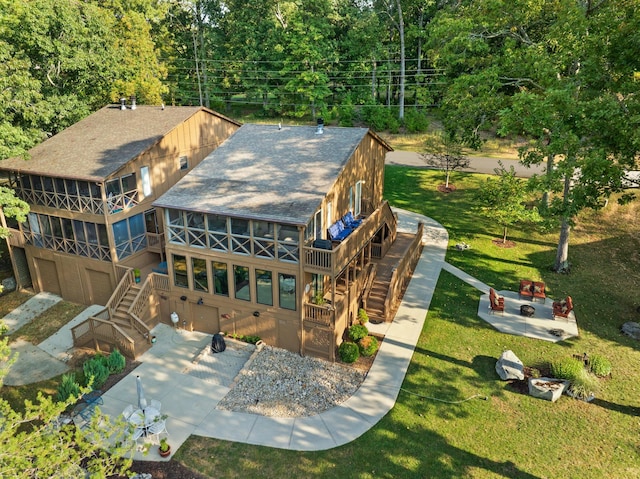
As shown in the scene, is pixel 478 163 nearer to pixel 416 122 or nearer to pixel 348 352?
pixel 416 122

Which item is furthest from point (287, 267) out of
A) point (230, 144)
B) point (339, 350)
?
point (230, 144)

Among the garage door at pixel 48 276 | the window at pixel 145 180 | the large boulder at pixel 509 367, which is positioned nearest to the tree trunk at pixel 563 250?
the large boulder at pixel 509 367

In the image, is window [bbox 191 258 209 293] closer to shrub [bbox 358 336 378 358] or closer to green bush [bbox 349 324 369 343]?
green bush [bbox 349 324 369 343]

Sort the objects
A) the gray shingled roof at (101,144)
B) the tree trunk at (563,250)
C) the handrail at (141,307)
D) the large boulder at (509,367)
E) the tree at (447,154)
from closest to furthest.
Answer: the large boulder at (509,367) < the handrail at (141,307) < the gray shingled roof at (101,144) < the tree trunk at (563,250) < the tree at (447,154)

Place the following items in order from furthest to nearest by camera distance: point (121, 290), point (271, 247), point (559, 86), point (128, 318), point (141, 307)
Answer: point (121, 290) < point (141, 307) < point (128, 318) < point (559, 86) < point (271, 247)

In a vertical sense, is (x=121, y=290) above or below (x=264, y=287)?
below

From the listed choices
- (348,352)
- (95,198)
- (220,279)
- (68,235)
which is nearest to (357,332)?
(348,352)

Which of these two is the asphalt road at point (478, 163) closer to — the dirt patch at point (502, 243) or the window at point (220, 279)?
the dirt patch at point (502, 243)
